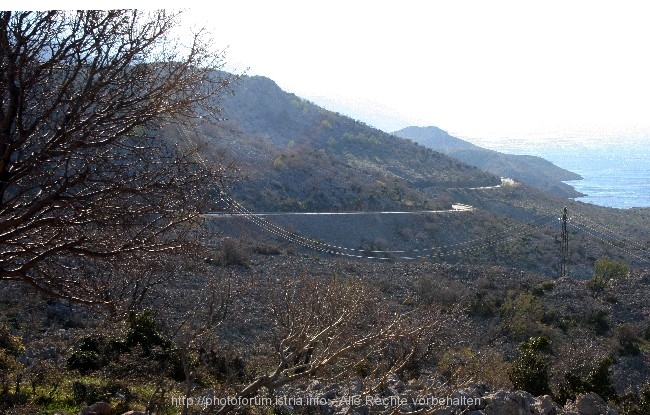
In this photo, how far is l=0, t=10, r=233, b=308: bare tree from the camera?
19.4 ft

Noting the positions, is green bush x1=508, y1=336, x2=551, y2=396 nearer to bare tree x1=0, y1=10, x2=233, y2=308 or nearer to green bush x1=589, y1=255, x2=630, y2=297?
bare tree x1=0, y1=10, x2=233, y2=308

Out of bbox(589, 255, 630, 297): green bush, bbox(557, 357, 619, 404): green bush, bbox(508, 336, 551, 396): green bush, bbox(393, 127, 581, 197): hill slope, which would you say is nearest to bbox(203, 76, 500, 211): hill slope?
bbox(589, 255, 630, 297): green bush

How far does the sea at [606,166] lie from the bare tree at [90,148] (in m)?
65.5

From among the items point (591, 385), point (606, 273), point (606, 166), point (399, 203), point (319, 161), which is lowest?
point (606, 273)

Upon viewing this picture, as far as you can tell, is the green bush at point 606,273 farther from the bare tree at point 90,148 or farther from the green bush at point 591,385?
the bare tree at point 90,148

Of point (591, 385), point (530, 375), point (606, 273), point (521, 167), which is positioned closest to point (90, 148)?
point (530, 375)

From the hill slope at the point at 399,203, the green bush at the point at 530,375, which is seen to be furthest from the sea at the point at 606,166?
the green bush at the point at 530,375

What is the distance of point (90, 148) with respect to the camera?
6441 mm

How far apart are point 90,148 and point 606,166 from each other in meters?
121

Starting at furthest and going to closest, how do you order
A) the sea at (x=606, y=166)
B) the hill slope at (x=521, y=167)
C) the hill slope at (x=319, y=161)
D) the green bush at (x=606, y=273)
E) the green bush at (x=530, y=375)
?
1. the hill slope at (x=521, y=167)
2. the sea at (x=606, y=166)
3. the hill slope at (x=319, y=161)
4. the green bush at (x=606, y=273)
5. the green bush at (x=530, y=375)

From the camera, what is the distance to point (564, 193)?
84.4 meters

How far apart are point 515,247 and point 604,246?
23.0 ft

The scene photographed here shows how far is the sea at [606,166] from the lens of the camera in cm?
7506

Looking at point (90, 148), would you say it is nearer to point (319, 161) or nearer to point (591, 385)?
point (591, 385)
